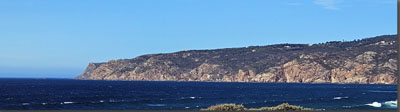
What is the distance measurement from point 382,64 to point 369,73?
16.9ft

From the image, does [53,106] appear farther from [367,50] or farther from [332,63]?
[367,50]

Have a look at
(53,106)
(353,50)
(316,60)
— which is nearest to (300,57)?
(316,60)

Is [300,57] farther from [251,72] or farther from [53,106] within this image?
[53,106]

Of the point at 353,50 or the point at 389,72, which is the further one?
the point at 353,50

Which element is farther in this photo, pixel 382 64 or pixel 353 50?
pixel 353 50

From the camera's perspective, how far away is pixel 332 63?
17662 cm

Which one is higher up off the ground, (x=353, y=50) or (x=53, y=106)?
(x=353, y=50)

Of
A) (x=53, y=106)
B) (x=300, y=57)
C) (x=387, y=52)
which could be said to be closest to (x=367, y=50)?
(x=387, y=52)

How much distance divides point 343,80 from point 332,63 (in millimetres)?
6127

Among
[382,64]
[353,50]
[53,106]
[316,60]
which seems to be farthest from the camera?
[353,50]

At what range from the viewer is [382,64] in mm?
168375

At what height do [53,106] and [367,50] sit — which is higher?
[367,50]

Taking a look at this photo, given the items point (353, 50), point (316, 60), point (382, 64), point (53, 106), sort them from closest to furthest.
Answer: point (53, 106), point (382, 64), point (316, 60), point (353, 50)

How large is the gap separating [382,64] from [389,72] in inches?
127
